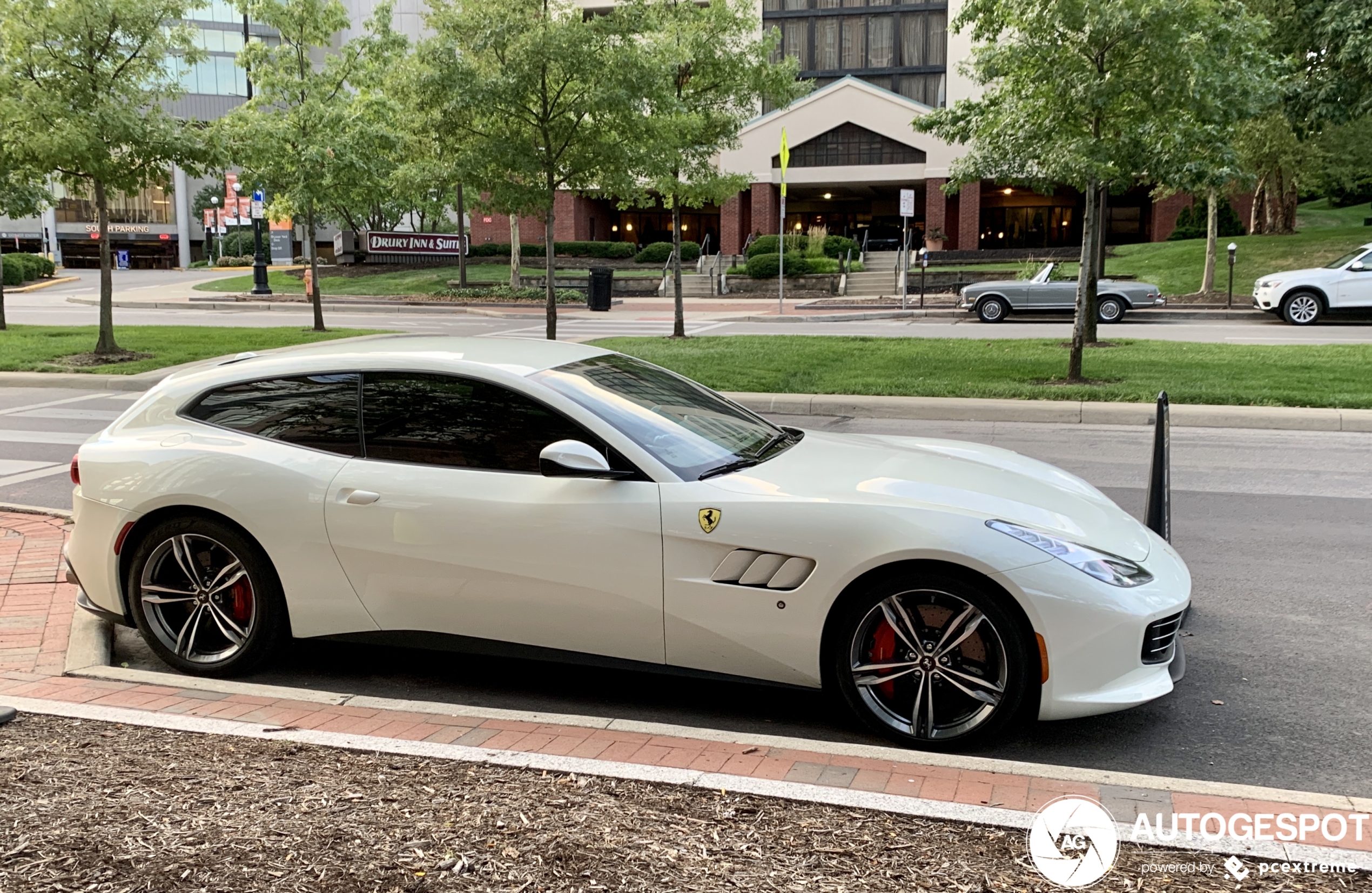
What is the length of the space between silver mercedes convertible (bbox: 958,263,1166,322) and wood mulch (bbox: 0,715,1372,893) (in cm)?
2356

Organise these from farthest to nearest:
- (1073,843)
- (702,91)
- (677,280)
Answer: (677,280) < (702,91) < (1073,843)

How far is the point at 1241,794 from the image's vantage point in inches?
124

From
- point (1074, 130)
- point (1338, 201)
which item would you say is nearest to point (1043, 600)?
point (1074, 130)

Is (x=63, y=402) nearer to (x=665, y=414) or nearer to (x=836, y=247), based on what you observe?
(x=665, y=414)

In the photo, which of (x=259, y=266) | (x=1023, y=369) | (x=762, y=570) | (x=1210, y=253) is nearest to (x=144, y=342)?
(x=1023, y=369)

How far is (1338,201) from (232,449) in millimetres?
63797

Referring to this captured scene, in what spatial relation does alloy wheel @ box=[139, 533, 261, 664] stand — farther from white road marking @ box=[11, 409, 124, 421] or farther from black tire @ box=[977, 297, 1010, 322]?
black tire @ box=[977, 297, 1010, 322]

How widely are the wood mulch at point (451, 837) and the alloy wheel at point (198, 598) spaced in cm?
127

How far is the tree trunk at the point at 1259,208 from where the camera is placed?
37875 millimetres

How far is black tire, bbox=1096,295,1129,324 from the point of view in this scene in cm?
2486

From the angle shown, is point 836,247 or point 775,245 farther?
point 836,247

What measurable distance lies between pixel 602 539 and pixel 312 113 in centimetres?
2231

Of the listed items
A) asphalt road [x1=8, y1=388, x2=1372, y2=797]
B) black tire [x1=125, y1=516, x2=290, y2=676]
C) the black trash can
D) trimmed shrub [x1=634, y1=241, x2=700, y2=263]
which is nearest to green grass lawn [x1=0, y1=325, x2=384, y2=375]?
asphalt road [x1=8, y1=388, x2=1372, y2=797]

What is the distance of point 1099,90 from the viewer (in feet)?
41.4
